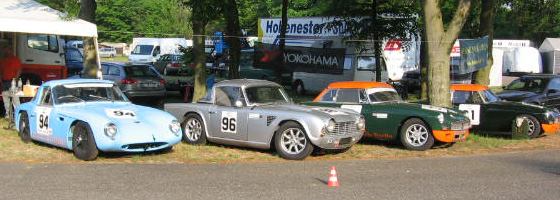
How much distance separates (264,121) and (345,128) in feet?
4.83

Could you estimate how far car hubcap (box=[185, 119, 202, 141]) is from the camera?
437 inches

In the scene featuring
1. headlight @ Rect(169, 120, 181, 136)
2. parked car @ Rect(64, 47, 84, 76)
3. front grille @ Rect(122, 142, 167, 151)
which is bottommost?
front grille @ Rect(122, 142, 167, 151)

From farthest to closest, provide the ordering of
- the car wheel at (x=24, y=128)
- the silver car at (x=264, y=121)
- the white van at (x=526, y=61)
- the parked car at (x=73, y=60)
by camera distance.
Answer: the white van at (x=526, y=61)
the parked car at (x=73, y=60)
the car wheel at (x=24, y=128)
the silver car at (x=264, y=121)

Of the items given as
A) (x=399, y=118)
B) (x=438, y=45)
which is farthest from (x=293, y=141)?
(x=438, y=45)

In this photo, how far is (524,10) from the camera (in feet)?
81.3

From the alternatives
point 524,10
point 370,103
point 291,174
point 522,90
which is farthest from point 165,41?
point 291,174

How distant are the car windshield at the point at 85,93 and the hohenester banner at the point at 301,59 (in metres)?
11.9

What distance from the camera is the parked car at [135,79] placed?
17.5 metres

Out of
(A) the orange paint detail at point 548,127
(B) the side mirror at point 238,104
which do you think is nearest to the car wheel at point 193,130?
(B) the side mirror at point 238,104

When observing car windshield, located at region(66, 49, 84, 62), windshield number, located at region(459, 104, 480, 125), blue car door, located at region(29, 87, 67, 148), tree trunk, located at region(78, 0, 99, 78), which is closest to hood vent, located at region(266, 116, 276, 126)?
blue car door, located at region(29, 87, 67, 148)

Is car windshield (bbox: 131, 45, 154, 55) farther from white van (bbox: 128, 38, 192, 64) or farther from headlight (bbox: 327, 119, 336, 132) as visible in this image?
headlight (bbox: 327, 119, 336, 132)

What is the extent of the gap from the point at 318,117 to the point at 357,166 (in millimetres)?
1074

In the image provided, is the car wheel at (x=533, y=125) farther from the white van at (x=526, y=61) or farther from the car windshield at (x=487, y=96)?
the white van at (x=526, y=61)

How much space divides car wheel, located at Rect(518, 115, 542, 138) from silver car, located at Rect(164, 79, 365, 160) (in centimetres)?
484
